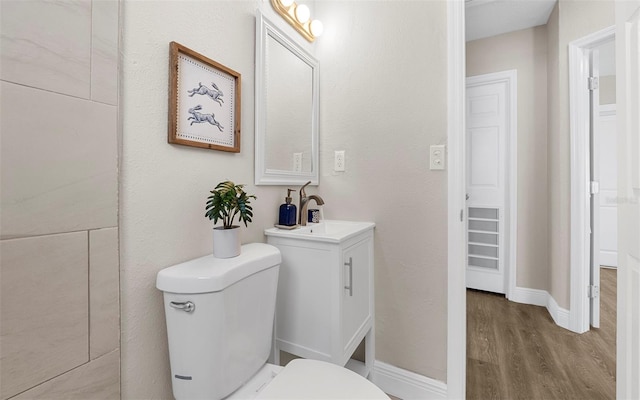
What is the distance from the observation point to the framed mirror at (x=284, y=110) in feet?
4.32

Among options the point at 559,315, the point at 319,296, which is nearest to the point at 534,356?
the point at 559,315

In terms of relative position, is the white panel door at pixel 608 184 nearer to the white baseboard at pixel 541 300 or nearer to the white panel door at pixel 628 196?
the white baseboard at pixel 541 300

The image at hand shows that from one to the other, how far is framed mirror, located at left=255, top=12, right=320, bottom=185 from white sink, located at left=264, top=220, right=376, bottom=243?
24cm

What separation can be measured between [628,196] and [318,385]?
1135 millimetres

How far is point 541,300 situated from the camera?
2572 mm

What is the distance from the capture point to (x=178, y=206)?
97cm

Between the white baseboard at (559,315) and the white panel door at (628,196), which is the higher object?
the white panel door at (628,196)

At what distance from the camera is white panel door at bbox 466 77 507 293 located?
Answer: 2.77 meters

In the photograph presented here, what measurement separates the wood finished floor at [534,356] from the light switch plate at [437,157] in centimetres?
118

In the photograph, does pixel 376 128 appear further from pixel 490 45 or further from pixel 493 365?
pixel 490 45

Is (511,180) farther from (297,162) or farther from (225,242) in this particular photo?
(225,242)

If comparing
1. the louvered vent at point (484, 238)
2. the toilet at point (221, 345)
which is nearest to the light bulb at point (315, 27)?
the toilet at point (221, 345)

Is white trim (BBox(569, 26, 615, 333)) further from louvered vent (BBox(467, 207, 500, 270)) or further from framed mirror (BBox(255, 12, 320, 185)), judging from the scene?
framed mirror (BBox(255, 12, 320, 185))

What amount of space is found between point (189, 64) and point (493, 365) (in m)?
2.17
